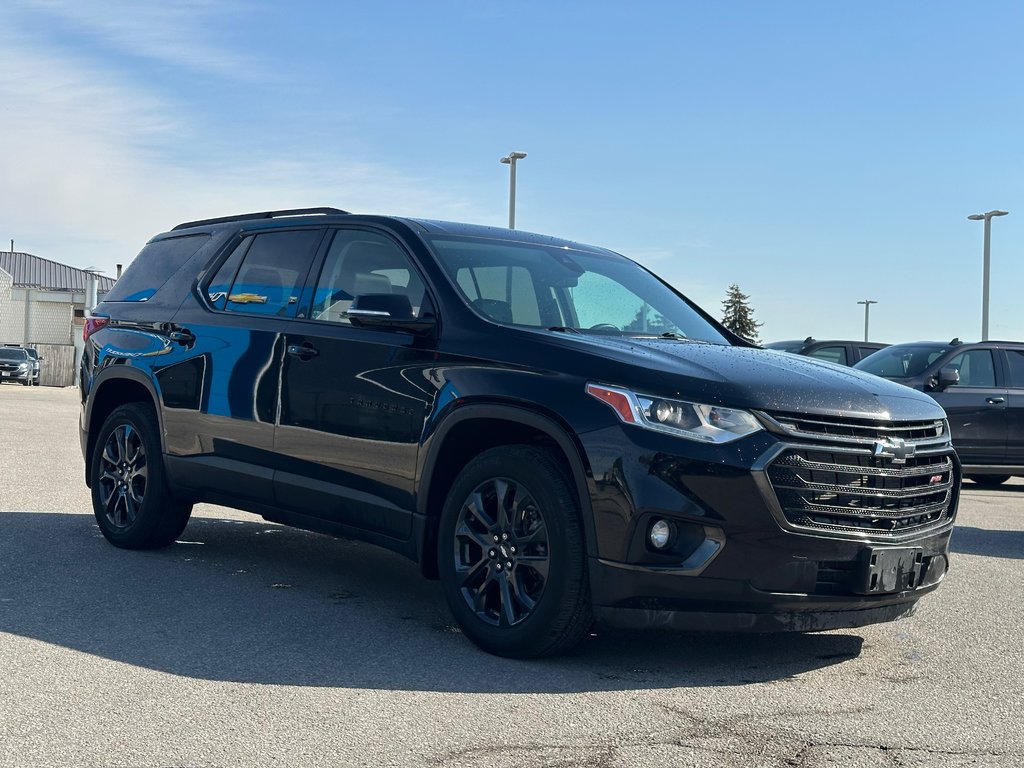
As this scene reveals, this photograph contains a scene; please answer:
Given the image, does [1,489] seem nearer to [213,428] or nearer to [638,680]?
[213,428]

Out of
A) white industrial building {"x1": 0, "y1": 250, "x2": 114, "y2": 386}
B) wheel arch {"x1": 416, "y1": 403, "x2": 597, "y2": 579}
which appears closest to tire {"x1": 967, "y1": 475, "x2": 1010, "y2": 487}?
wheel arch {"x1": 416, "y1": 403, "x2": 597, "y2": 579}

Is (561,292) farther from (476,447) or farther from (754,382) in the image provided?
(754,382)

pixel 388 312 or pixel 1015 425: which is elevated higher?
pixel 388 312

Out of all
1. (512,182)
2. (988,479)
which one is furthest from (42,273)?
(988,479)

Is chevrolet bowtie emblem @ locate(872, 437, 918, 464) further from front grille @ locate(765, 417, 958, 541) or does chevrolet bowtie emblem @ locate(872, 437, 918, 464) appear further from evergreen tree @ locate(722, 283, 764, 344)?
evergreen tree @ locate(722, 283, 764, 344)

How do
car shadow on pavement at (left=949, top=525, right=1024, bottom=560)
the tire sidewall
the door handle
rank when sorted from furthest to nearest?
car shadow on pavement at (left=949, top=525, right=1024, bottom=560) < the tire sidewall < the door handle

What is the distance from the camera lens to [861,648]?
219 inches

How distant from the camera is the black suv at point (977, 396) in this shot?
563 inches

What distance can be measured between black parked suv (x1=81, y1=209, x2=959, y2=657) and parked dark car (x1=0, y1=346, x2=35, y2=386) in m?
37.8

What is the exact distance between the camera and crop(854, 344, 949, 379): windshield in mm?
14367

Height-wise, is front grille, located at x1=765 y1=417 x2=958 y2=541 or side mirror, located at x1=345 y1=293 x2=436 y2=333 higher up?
side mirror, located at x1=345 y1=293 x2=436 y2=333

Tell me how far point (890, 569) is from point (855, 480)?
400 millimetres

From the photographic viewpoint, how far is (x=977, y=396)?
567 inches

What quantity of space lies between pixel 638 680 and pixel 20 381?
138 feet
